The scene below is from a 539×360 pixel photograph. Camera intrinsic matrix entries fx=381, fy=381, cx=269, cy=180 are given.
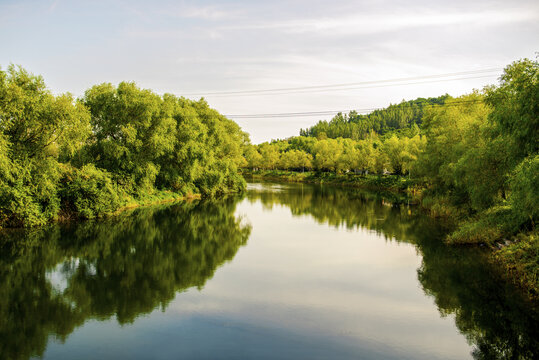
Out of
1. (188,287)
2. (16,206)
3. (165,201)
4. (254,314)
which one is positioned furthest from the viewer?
(165,201)

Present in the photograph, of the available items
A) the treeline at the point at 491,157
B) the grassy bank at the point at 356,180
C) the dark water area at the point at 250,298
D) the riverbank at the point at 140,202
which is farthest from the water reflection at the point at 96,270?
the grassy bank at the point at 356,180

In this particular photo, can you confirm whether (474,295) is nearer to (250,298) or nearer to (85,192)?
(250,298)

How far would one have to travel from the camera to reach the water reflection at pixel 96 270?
13586 millimetres

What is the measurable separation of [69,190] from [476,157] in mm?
32082

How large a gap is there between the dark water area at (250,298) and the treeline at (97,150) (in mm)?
3682

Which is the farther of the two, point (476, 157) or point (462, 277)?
point (476, 157)

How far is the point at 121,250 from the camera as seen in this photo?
24688mm

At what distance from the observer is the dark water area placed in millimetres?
12336

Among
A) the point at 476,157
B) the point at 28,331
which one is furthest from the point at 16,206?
the point at 476,157

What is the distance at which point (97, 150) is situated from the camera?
41.8 m

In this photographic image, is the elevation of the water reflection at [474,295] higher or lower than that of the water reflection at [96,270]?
lower

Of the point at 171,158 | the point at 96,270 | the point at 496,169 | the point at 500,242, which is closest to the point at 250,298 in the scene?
the point at 96,270

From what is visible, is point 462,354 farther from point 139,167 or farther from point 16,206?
point 139,167

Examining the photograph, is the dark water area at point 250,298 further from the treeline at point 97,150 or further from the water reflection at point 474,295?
the treeline at point 97,150
